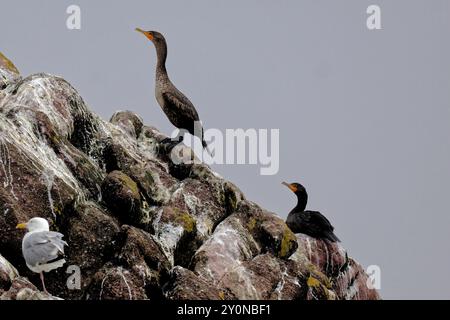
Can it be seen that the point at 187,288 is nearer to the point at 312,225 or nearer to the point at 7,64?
the point at 312,225

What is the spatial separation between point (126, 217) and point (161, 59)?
18.6 feet

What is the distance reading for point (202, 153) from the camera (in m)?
18.4

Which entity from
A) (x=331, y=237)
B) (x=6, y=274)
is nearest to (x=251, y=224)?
(x=331, y=237)

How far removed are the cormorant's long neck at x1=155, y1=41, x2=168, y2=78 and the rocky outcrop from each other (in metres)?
1.41

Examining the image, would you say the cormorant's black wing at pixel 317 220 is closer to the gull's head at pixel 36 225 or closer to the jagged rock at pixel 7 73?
the jagged rock at pixel 7 73

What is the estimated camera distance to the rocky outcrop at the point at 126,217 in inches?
521

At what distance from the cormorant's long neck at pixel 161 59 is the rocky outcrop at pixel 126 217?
1.41m

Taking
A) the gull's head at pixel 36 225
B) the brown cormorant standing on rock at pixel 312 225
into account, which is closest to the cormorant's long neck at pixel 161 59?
the brown cormorant standing on rock at pixel 312 225

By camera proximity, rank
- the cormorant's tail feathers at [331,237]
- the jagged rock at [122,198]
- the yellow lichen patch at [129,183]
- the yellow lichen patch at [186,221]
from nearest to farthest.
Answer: the jagged rock at [122,198] → the yellow lichen patch at [129,183] → the yellow lichen patch at [186,221] → the cormorant's tail feathers at [331,237]

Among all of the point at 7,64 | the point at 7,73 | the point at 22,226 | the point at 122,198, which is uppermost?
the point at 7,64

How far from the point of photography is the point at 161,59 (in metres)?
19.5

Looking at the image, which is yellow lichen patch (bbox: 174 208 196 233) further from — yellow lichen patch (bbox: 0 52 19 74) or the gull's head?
yellow lichen patch (bbox: 0 52 19 74)

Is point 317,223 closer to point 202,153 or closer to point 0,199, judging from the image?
point 202,153

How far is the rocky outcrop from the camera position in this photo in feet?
43.5
